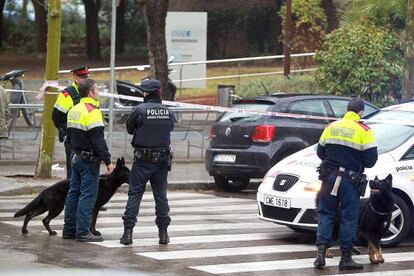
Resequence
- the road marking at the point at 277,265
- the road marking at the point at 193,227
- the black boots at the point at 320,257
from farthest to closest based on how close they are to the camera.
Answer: the road marking at the point at 193,227
the black boots at the point at 320,257
the road marking at the point at 277,265

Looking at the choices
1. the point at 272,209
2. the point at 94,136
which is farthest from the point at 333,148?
the point at 94,136

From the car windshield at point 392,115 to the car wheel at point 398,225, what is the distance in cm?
132

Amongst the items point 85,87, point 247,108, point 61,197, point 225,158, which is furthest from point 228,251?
point 247,108

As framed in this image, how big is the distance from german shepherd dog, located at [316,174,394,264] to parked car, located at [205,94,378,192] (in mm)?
5216

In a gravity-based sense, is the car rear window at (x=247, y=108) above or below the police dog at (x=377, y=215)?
above

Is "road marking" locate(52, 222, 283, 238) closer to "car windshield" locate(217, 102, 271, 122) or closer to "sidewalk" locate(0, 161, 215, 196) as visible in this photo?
"car windshield" locate(217, 102, 271, 122)

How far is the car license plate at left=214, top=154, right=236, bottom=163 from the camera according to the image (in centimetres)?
1554

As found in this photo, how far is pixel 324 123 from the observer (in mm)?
16016

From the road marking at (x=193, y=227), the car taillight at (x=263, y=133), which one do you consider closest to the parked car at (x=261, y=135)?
the car taillight at (x=263, y=133)

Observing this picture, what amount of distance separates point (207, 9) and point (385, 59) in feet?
72.8

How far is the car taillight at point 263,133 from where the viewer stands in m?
15.3

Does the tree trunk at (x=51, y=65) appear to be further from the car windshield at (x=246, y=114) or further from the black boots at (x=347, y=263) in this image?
the black boots at (x=347, y=263)

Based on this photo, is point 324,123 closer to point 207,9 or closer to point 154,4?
point 154,4

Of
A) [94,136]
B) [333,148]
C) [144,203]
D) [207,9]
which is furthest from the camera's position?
[207,9]
